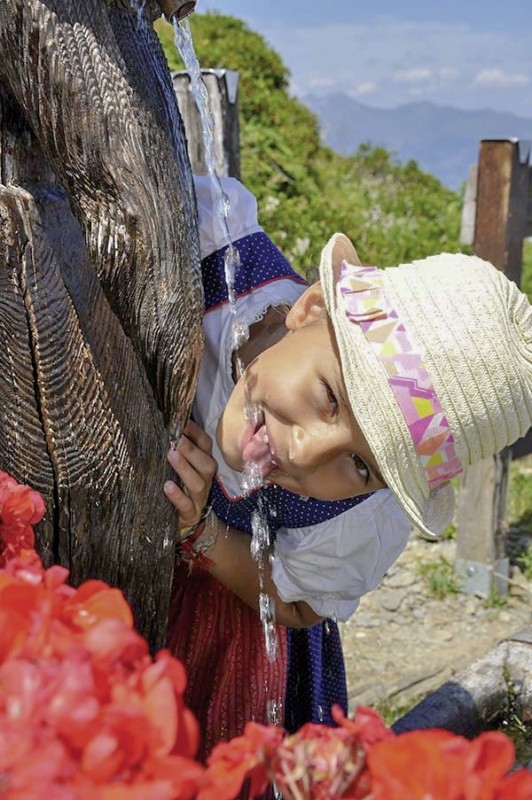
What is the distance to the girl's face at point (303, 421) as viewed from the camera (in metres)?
1.35

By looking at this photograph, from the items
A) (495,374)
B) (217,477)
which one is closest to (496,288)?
(495,374)

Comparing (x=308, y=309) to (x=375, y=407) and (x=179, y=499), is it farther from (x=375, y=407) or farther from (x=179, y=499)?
(x=179, y=499)

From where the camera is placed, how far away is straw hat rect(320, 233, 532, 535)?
127cm

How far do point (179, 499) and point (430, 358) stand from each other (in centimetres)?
39

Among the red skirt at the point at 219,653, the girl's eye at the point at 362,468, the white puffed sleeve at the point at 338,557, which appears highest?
the girl's eye at the point at 362,468

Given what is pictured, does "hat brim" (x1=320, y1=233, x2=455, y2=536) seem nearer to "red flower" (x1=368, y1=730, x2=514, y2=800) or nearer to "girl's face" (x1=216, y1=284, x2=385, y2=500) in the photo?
"girl's face" (x1=216, y1=284, x2=385, y2=500)

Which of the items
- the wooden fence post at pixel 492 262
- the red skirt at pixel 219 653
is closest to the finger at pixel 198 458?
the red skirt at pixel 219 653

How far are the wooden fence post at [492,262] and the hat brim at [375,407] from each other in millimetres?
2745

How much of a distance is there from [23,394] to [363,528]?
75 cm

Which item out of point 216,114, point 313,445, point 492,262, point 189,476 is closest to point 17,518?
point 189,476

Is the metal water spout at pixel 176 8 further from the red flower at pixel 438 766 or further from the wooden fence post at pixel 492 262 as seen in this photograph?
the wooden fence post at pixel 492 262

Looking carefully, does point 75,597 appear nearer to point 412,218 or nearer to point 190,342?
point 190,342

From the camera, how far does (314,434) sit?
1.34 meters

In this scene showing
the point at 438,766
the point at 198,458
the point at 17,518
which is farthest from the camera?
the point at 198,458
